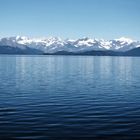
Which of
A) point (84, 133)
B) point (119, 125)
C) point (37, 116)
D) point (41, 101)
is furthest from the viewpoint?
point (41, 101)

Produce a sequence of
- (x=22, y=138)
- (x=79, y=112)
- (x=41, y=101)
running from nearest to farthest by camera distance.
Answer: (x=22, y=138)
(x=79, y=112)
(x=41, y=101)

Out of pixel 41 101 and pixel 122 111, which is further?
pixel 41 101

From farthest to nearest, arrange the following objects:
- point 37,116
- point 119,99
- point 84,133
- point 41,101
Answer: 1. point 119,99
2. point 41,101
3. point 37,116
4. point 84,133

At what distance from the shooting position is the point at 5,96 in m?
47.3

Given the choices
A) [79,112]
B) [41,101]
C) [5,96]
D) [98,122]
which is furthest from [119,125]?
[5,96]

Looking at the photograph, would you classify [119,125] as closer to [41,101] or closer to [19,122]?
[19,122]

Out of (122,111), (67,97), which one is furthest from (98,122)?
(67,97)

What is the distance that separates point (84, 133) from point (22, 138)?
5233 mm

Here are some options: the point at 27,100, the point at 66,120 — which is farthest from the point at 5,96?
the point at 66,120

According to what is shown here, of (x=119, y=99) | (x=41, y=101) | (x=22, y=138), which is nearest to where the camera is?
(x=22, y=138)

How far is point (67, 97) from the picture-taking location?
47438 millimetres

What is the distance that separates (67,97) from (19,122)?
17632 millimetres

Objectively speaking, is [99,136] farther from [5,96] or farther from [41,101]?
[5,96]

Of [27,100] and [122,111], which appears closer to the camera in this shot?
[122,111]
